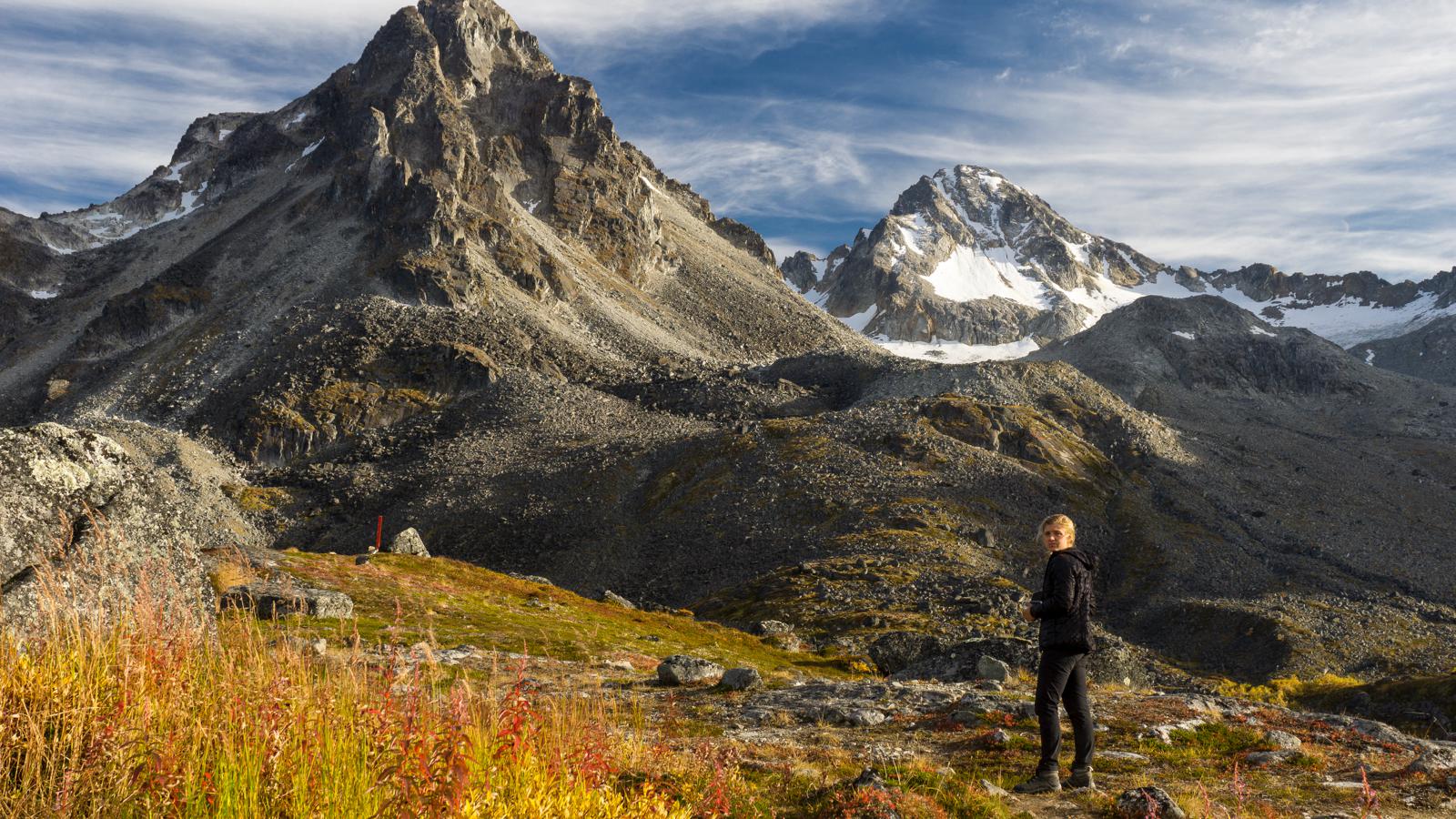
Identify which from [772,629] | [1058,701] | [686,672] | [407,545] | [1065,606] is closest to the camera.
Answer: [1065,606]

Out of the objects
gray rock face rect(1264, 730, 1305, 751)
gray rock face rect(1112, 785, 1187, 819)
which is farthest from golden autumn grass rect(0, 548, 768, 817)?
gray rock face rect(1264, 730, 1305, 751)

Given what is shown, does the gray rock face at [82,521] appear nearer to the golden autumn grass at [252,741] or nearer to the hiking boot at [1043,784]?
the golden autumn grass at [252,741]

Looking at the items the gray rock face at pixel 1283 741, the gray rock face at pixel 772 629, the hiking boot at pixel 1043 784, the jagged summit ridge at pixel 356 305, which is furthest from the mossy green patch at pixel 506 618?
the jagged summit ridge at pixel 356 305

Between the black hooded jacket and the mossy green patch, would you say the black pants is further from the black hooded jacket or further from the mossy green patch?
the mossy green patch

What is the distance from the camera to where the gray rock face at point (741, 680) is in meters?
20.2

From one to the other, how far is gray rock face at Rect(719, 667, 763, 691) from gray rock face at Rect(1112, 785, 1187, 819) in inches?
430

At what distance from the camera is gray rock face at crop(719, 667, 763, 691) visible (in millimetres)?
20203

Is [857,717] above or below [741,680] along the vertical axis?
above

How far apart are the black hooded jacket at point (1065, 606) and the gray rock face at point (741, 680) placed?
993 centimetres

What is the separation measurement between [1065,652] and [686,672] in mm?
11430

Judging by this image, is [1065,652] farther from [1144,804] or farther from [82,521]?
[82,521]

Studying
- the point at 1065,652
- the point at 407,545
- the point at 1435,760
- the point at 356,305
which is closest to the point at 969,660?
the point at 1435,760

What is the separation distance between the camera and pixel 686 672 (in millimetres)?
21016

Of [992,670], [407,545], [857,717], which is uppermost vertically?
[857,717]
